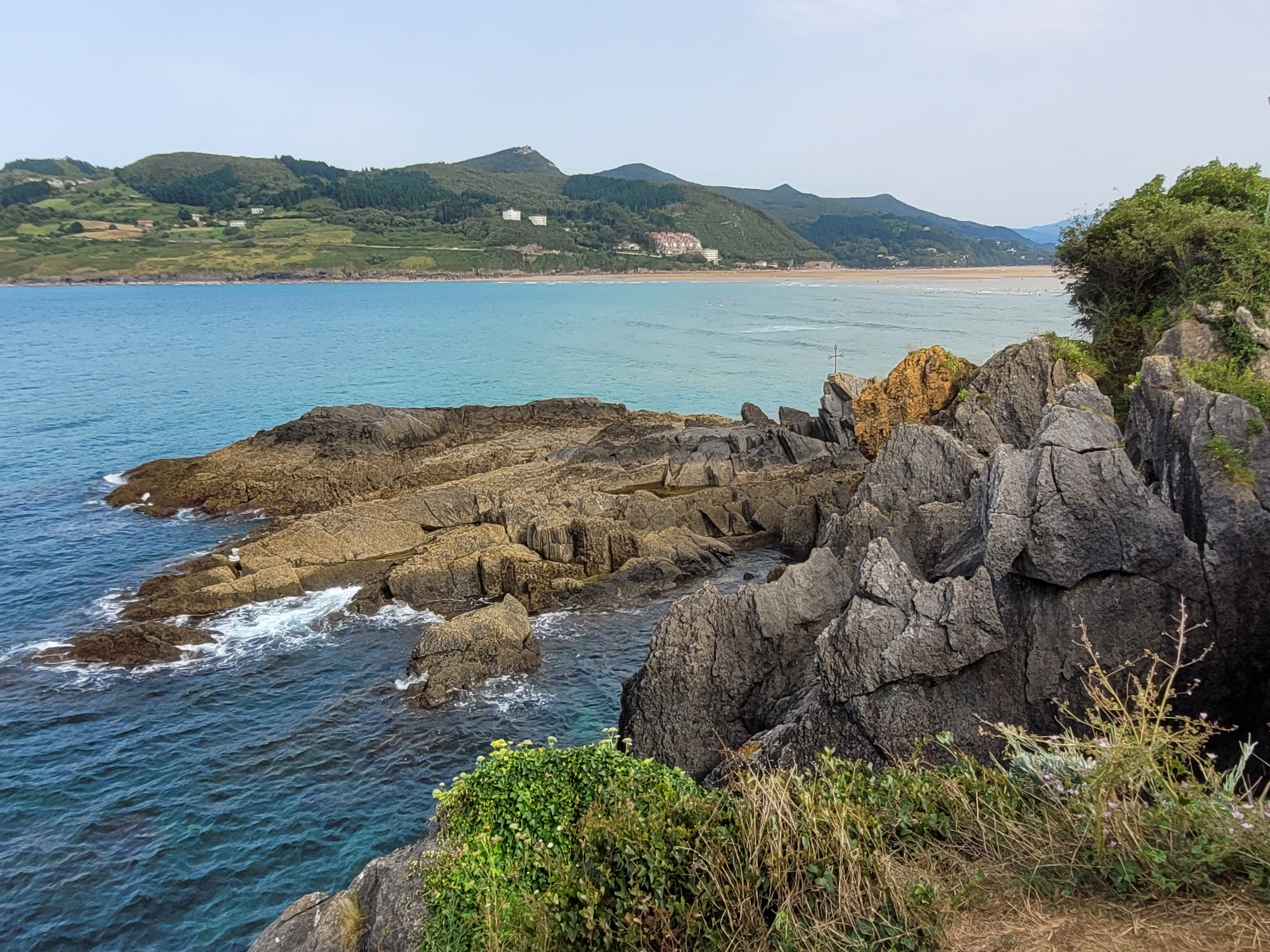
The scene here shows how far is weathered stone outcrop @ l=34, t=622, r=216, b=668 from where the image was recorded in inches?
903

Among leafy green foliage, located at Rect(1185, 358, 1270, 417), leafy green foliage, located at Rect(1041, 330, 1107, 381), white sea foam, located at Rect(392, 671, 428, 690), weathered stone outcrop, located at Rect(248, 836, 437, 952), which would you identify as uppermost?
leafy green foliage, located at Rect(1185, 358, 1270, 417)

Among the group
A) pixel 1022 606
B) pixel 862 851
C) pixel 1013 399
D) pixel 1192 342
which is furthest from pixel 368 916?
pixel 1013 399

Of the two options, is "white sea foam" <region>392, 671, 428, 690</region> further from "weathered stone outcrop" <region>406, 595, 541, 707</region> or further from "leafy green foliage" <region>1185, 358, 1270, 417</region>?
"leafy green foliage" <region>1185, 358, 1270, 417</region>

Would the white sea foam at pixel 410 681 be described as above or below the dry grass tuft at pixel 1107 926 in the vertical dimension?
below

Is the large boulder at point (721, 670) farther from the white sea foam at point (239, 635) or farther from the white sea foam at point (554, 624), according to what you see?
the white sea foam at point (239, 635)

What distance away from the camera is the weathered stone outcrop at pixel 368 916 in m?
9.54

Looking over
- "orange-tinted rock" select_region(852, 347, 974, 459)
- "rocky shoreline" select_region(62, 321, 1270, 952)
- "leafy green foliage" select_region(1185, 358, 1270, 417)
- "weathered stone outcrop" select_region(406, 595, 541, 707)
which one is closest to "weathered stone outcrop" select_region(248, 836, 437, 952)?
"rocky shoreline" select_region(62, 321, 1270, 952)

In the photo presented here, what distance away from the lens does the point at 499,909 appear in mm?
8930

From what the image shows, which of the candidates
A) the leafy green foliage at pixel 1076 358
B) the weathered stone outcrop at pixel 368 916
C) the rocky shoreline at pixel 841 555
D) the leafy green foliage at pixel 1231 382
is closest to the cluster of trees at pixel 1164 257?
the leafy green foliage at pixel 1076 358

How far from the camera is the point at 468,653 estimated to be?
70.6 feet

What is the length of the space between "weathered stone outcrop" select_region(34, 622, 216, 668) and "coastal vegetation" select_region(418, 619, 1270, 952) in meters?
17.5

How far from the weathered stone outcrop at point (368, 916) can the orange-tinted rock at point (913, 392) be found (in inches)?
979

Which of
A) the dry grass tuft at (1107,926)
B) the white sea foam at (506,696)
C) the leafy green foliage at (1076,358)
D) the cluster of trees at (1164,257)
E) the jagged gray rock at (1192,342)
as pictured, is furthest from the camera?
the leafy green foliage at (1076,358)

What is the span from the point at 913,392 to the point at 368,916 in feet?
88.2
